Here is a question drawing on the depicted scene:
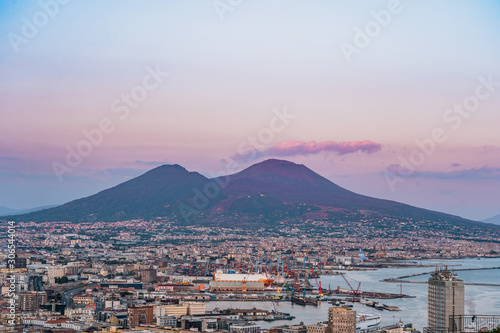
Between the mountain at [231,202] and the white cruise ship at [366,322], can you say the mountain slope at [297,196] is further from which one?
the white cruise ship at [366,322]

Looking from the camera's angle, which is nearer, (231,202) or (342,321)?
(342,321)

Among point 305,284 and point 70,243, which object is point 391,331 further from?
point 70,243

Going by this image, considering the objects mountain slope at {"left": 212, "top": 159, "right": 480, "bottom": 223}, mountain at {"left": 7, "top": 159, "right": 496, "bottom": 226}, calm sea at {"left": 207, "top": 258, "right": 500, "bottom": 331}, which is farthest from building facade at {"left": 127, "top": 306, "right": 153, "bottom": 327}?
mountain slope at {"left": 212, "top": 159, "right": 480, "bottom": 223}

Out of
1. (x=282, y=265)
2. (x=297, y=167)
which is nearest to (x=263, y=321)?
(x=282, y=265)

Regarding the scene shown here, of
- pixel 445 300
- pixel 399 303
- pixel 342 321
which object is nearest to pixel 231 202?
pixel 399 303

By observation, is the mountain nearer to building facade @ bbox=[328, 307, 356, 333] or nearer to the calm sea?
the calm sea

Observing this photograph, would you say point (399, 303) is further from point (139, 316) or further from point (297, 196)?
point (297, 196)

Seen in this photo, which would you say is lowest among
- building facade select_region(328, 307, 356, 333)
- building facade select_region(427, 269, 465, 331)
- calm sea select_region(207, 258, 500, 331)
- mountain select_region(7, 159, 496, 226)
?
calm sea select_region(207, 258, 500, 331)
